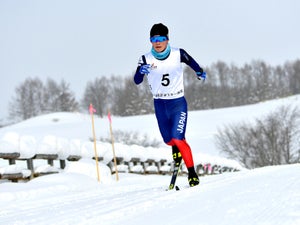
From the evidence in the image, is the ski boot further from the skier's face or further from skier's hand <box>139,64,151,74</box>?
the skier's face

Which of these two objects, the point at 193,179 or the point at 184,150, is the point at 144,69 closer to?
the point at 184,150

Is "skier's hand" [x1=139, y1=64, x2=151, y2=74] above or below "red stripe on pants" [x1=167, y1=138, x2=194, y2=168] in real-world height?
above

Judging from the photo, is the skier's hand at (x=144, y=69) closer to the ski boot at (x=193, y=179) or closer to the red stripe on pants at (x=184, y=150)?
the red stripe on pants at (x=184, y=150)

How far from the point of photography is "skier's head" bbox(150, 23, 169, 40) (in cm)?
591

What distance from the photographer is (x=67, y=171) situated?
10.6m

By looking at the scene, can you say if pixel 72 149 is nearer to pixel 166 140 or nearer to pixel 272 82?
pixel 166 140

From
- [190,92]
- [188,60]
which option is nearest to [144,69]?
[188,60]

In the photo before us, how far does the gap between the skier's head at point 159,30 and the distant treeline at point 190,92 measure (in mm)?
86987

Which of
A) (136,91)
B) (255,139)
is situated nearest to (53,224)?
(255,139)

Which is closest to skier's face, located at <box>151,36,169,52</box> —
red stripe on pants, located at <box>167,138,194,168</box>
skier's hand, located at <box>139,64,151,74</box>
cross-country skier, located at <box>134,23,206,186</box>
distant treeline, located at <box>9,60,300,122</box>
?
cross-country skier, located at <box>134,23,206,186</box>

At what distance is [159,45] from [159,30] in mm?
174

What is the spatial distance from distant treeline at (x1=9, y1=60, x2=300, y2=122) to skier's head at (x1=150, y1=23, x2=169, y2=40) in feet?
285

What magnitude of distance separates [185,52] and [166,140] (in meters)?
1.08

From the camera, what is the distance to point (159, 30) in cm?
591
